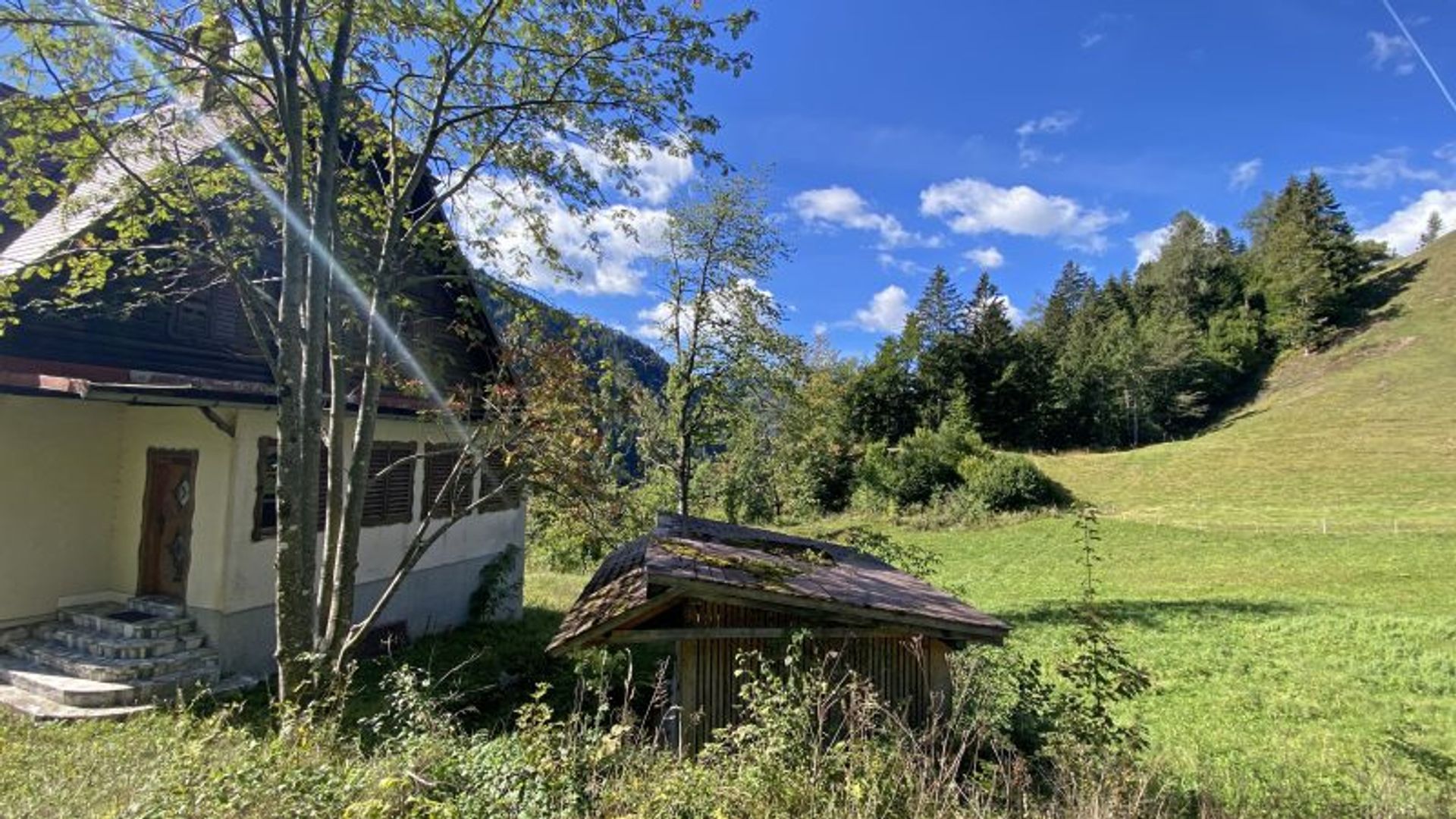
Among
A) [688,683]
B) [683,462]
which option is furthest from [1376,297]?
[688,683]

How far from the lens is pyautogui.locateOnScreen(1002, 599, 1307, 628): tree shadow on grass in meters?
15.3

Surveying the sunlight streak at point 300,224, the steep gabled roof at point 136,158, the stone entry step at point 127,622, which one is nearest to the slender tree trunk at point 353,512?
the sunlight streak at point 300,224

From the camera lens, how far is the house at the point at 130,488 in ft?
26.2

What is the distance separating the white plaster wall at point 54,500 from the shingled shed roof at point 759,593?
708cm

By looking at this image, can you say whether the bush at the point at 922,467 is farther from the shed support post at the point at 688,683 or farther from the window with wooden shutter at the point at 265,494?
the shed support post at the point at 688,683

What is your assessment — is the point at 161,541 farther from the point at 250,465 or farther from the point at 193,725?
the point at 193,725

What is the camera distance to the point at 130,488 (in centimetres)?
964

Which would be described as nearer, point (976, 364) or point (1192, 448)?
point (1192, 448)

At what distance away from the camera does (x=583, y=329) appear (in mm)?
8805

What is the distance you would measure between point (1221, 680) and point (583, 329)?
1146cm

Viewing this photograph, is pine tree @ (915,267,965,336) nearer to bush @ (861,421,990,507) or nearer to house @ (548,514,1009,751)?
bush @ (861,421,990,507)

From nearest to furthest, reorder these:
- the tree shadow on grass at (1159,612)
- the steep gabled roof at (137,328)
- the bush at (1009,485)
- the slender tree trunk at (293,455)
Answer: the slender tree trunk at (293,455) < the steep gabled roof at (137,328) < the tree shadow on grass at (1159,612) < the bush at (1009,485)

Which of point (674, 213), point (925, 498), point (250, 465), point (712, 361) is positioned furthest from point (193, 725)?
point (925, 498)

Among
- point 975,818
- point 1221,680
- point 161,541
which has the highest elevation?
point 161,541
